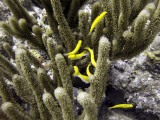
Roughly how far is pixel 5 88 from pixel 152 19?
6.16 ft

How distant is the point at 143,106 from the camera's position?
1.91 metres

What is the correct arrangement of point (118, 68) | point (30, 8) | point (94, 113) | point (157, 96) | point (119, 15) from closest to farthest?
point (94, 113) < point (119, 15) < point (157, 96) < point (118, 68) < point (30, 8)

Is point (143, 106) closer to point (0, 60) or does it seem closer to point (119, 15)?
point (119, 15)

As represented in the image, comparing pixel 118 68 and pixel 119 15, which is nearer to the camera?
pixel 119 15

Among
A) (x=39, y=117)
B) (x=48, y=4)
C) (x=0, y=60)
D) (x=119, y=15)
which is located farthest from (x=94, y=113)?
(x=48, y=4)

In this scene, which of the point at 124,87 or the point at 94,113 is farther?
the point at 124,87

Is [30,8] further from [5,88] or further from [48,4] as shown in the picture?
[5,88]

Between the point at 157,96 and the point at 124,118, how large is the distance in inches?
22.7

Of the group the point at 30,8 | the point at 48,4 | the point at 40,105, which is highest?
the point at 30,8

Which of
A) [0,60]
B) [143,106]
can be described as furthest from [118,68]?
[0,60]

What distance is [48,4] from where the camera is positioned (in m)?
2.21

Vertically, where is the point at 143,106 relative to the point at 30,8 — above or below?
below

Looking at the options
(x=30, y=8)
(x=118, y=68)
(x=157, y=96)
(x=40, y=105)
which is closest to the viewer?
(x=40, y=105)

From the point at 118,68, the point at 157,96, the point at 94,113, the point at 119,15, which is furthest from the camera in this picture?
the point at 118,68
